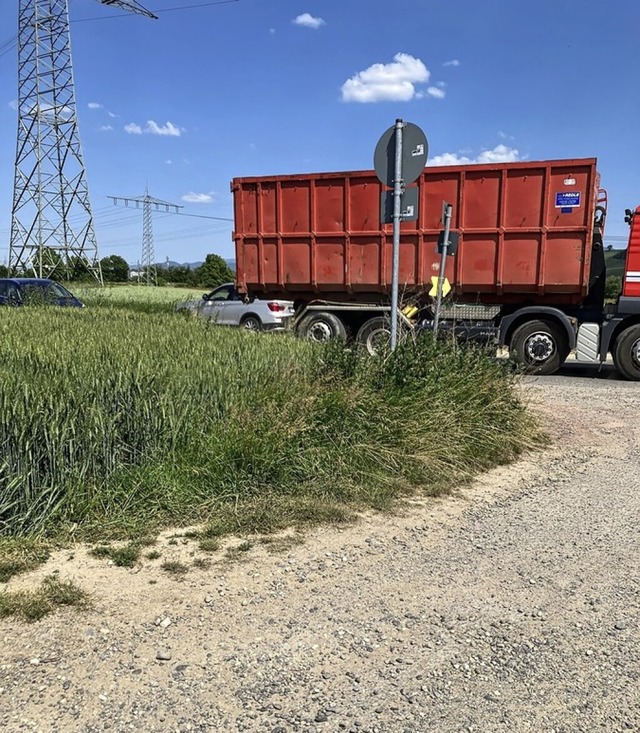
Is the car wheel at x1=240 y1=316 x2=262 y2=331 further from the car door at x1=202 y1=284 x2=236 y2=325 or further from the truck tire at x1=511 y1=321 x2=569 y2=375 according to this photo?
the truck tire at x1=511 y1=321 x2=569 y2=375

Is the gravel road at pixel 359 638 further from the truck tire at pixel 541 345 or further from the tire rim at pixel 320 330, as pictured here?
the tire rim at pixel 320 330

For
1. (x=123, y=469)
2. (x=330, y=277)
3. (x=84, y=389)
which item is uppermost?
(x=330, y=277)

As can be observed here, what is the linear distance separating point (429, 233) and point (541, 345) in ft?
9.88

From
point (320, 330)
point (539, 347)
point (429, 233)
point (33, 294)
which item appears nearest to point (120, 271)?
point (33, 294)

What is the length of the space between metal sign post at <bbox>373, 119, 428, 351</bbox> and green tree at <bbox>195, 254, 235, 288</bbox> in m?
53.5

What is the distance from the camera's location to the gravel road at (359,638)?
2316mm

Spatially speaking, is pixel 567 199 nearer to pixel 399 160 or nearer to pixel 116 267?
pixel 399 160

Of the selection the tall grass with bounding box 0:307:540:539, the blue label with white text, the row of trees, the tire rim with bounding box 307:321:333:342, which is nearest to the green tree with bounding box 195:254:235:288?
the row of trees

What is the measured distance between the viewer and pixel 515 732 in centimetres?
224

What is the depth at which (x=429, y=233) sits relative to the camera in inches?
473

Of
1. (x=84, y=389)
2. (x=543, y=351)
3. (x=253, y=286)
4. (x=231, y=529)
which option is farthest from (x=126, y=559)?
(x=253, y=286)

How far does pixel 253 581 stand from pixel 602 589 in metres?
1.84

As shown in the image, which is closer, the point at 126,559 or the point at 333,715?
the point at 333,715

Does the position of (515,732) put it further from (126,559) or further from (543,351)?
(543,351)
